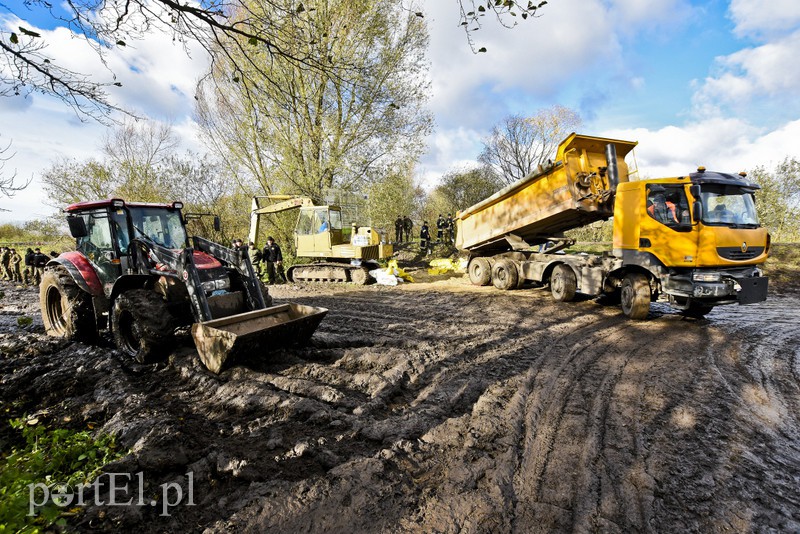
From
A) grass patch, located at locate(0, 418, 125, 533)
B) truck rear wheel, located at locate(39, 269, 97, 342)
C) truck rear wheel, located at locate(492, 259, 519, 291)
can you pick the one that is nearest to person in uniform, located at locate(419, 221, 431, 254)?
truck rear wheel, located at locate(492, 259, 519, 291)

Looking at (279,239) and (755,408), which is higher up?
(279,239)

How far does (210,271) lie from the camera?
5125 mm

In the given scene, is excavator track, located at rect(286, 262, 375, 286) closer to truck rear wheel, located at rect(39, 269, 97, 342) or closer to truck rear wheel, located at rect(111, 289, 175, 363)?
truck rear wheel, located at rect(39, 269, 97, 342)

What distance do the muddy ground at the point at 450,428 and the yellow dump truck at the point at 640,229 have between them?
3.45 ft

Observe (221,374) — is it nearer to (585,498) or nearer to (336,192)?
(585,498)

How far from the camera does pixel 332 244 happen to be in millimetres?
12078

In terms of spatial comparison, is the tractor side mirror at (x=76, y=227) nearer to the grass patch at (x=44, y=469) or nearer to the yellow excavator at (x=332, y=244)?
the grass patch at (x=44, y=469)

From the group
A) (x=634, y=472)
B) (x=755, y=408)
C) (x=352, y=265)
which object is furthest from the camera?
(x=352, y=265)

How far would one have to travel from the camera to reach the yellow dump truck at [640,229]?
Answer: 240 inches

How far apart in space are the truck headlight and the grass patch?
7.86m

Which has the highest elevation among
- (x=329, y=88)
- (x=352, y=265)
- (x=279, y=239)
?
(x=329, y=88)

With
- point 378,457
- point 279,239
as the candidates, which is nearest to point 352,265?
point 279,239

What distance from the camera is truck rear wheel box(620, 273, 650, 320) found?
6785 mm

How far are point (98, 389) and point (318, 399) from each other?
8.13 feet
